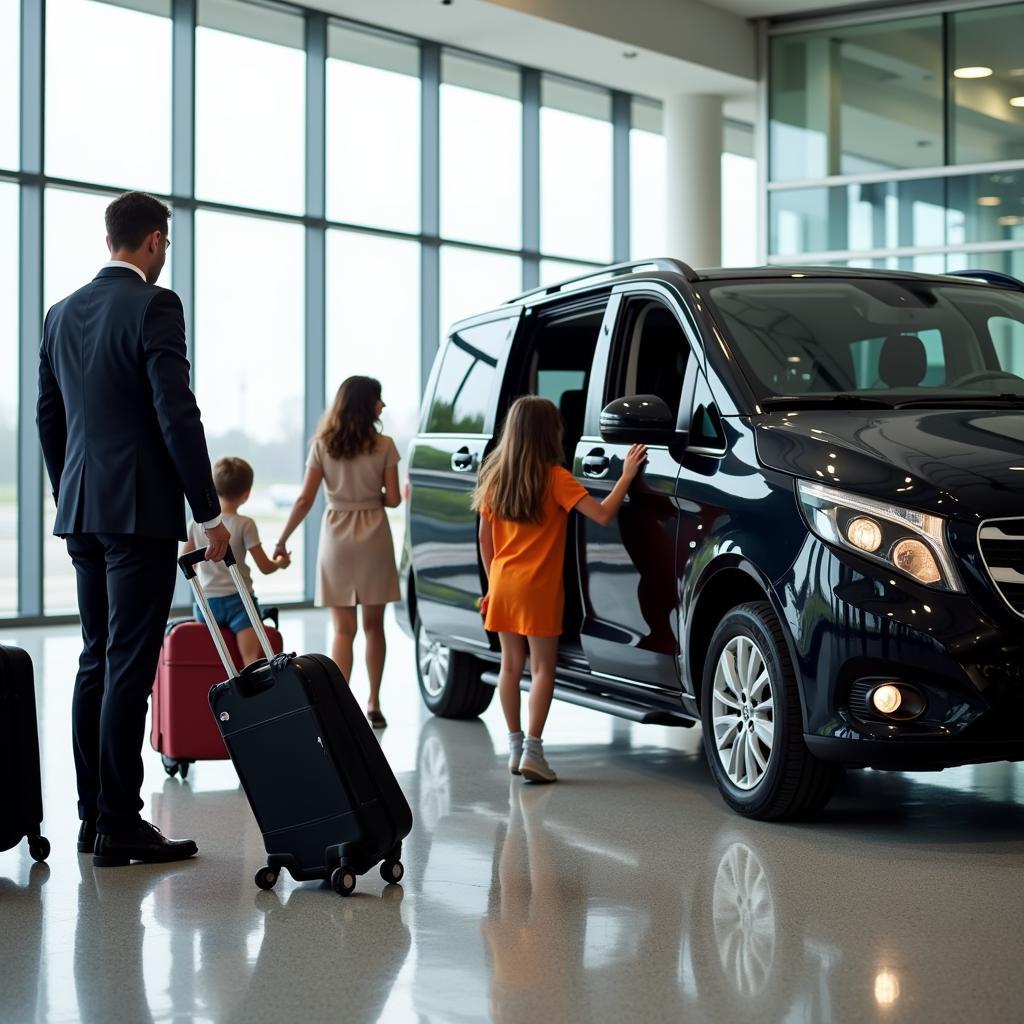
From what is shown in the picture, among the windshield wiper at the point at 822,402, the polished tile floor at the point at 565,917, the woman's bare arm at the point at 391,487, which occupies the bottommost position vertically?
the polished tile floor at the point at 565,917

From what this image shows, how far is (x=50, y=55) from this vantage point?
1224cm

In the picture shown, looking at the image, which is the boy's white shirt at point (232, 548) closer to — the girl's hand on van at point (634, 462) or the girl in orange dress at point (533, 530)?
the girl in orange dress at point (533, 530)

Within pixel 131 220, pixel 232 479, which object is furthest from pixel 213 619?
pixel 232 479

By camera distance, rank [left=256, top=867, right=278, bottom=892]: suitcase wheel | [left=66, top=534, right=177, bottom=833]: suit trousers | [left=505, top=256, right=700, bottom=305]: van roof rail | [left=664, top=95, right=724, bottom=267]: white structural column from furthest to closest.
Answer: [left=664, top=95, right=724, bottom=267]: white structural column < [left=505, top=256, right=700, bottom=305]: van roof rail < [left=66, top=534, right=177, bottom=833]: suit trousers < [left=256, top=867, right=278, bottom=892]: suitcase wheel

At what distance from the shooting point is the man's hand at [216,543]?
13.8ft

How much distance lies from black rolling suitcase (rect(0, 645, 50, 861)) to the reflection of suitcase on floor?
123 cm

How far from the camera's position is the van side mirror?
496 cm

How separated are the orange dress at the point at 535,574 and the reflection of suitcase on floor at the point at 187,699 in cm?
85

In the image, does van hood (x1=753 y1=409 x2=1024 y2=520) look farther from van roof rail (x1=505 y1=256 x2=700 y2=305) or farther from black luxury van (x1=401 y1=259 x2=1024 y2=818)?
van roof rail (x1=505 y1=256 x2=700 y2=305)

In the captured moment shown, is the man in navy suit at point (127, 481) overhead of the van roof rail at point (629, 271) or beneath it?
beneath

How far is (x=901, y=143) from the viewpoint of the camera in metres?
14.2

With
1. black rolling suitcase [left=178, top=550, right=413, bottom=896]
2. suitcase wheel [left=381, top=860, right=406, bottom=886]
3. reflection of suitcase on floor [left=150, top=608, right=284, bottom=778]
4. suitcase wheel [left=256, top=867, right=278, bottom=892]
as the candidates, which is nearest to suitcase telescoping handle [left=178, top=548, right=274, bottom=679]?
black rolling suitcase [left=178, top=550, right=413, bottom=896]

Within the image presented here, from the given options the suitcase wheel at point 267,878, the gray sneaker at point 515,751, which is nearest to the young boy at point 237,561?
the gray sneaker at point 515,751

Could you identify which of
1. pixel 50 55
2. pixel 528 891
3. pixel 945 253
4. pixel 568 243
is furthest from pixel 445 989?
pixel 568 243
